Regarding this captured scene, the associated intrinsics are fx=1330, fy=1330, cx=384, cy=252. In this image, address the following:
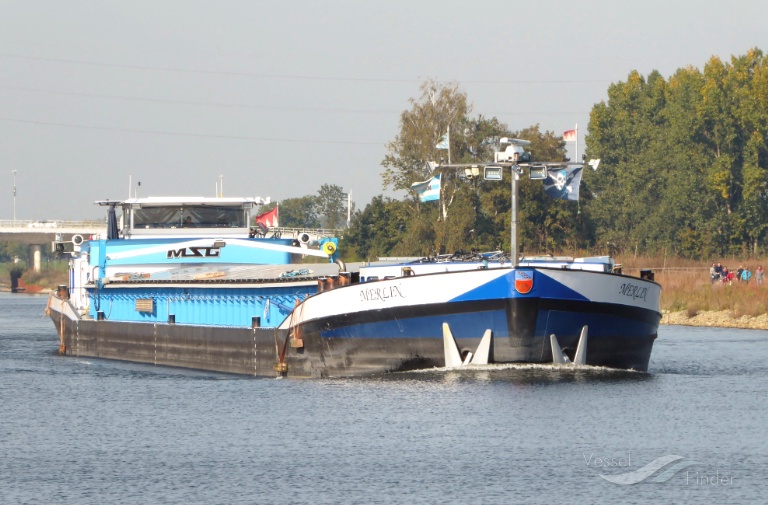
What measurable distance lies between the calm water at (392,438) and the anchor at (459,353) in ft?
0.81

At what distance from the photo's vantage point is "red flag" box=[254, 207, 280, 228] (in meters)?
42.8

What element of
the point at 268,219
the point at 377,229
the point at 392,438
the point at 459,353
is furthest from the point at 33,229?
the point at 392,438

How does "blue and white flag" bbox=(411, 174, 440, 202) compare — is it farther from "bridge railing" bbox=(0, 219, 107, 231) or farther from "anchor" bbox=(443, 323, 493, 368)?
"bridge railing" bbox=(0, 219, 107, 231)

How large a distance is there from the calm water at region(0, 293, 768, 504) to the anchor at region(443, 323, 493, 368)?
0.25 meters

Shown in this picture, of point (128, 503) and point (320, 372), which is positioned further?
point (320, 372)

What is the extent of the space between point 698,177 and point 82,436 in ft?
225

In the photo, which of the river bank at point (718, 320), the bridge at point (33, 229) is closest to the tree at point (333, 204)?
the bridge at point (33, 229)

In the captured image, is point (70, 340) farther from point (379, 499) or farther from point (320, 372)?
point (379, 499)

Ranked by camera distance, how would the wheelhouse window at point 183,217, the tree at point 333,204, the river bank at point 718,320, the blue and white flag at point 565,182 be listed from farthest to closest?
the tree at point 333,204 → the river bank at point 718,320 → the wheelhouse window at point 183,217 → the blue and white flag at point 565,182

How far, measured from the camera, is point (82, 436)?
2341cm

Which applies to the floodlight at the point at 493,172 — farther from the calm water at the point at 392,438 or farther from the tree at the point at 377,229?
the tree at the point at 377,229

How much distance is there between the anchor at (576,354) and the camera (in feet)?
88.7

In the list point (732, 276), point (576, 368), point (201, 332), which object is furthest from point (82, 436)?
point (732, 276)

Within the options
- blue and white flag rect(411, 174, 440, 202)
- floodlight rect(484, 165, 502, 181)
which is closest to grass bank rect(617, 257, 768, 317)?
blue and white flag rect(411, 174, 440, 202)
